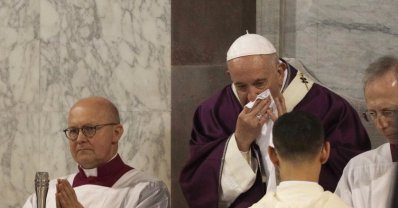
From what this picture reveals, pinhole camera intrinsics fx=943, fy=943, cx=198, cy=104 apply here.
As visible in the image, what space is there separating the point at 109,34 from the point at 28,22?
0.55 metres

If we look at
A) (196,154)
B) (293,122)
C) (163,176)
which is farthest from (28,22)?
(293,122)

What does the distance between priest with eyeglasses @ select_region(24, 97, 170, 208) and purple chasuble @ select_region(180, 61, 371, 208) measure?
232 mm

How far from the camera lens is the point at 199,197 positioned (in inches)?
196

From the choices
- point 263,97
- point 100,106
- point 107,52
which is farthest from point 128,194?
point 107,52

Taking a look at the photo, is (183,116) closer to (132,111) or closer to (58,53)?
(132,111)

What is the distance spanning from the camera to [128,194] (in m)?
5.18

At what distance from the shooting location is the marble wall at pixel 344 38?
19.5 feet

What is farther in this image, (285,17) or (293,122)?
(285,17)

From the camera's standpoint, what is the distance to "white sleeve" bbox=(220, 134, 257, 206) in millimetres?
4801

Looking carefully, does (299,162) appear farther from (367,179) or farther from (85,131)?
(85,131)

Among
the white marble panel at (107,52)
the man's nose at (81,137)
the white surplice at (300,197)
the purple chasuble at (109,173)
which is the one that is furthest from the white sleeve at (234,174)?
the white marble panel at (107,52)

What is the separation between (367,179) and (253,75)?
32.1 inches

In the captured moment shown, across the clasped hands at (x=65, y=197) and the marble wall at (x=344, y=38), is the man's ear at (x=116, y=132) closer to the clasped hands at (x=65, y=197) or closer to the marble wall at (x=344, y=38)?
the clasped hands at (x=65, y=197)

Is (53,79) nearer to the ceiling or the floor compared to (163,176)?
nearer to the ceiling
